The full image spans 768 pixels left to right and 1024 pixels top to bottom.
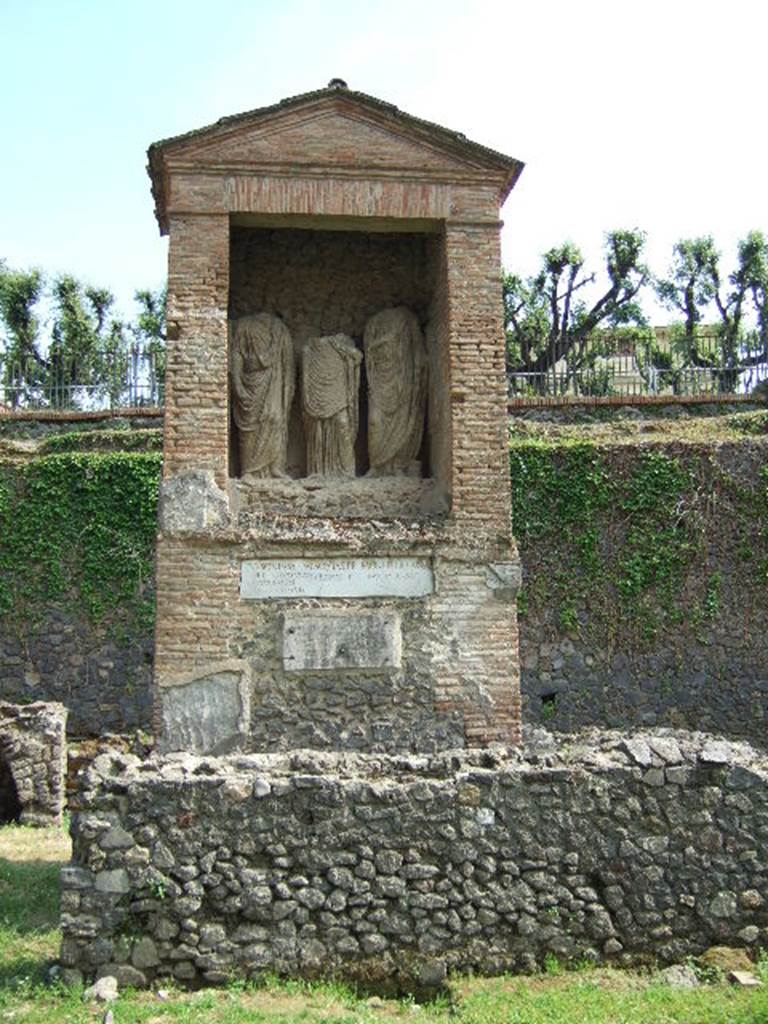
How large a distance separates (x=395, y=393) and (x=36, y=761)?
5.81 m

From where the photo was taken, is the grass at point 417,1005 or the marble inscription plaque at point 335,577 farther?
the marble inscription plaque at point 335,577

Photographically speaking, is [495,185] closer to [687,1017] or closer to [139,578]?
[687,1017]

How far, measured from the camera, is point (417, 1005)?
5.62m

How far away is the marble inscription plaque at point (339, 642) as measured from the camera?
7797 mm

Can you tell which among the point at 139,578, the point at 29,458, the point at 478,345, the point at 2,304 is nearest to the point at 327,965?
the point at 478,345

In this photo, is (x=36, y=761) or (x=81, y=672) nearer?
(x=36, y=761)

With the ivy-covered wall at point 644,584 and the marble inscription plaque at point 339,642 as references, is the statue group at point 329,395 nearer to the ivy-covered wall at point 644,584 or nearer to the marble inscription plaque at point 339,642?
the marble inscription plaque at point 339,642

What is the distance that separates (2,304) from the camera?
2841 cm

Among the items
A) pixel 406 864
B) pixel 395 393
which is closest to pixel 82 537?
pixel 395 393

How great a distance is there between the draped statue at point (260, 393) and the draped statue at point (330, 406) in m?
0.17

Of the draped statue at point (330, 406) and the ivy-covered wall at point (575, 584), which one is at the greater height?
the draped statue at point (330, 406)

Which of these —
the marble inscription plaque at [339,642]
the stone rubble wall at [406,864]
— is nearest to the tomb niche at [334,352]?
the marble inscription plaque at [339,642]

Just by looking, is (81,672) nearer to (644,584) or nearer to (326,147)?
(644,584)

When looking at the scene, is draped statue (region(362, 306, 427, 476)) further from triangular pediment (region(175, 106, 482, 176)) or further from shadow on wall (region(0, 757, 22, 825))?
shadow on wall (region(0, 757, 22, 825))
